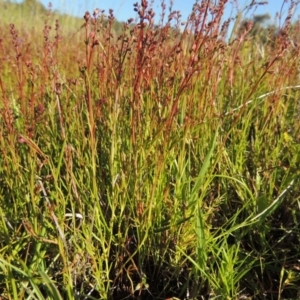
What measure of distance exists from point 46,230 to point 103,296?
0.77 ft

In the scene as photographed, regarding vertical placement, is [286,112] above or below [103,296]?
above

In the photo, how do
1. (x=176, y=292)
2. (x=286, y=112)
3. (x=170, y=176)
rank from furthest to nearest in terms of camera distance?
(x=286, y=112), (x=170, y=176), (x=176, y=292)

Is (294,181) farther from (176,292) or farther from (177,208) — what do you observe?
(176,292)

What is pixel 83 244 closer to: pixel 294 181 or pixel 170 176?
pixel 170 176

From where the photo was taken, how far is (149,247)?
1100 millimetres

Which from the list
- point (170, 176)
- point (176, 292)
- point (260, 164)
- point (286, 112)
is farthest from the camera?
point (286, 112)

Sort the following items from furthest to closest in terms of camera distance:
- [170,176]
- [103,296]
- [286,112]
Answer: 1. [286,112]
2. [170,176]
3. [103,296]

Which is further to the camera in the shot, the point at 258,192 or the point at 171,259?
the point at 258,192

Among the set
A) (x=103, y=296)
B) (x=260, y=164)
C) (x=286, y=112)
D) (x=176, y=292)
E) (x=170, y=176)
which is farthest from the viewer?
(x=286, y=112)

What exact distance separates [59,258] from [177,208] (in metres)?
0.36

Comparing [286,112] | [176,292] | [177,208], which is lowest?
[176,292]

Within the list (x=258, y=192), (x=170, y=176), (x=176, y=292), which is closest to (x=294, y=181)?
(x=258, y=192)

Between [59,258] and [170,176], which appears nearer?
[59,258]

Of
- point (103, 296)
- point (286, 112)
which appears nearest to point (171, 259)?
point (103, 296)
